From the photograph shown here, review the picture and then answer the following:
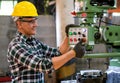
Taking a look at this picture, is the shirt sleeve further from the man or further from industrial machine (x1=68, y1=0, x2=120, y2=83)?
industrial machine (x1=68, y1=0, x2=120, y2=83)

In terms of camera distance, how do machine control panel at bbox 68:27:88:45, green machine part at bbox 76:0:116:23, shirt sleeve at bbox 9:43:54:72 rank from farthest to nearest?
green machine part at bbox 76:0:116:23
machine control panel at bbox 68:27:88:45
shirt sleeve at bbox 9:43:54:72

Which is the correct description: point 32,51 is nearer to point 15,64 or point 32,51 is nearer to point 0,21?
point 15,64

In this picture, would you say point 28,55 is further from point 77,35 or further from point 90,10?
point 90,10

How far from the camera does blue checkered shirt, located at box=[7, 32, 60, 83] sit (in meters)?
1.93

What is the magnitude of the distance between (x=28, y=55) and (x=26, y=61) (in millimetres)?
49

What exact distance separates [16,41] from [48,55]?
0.47m

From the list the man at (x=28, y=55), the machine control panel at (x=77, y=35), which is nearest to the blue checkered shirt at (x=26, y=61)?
the man at (x=28, y=55)

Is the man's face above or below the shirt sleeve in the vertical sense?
above

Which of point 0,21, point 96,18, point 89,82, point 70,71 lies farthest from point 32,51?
point 0,21

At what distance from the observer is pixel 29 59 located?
193cm

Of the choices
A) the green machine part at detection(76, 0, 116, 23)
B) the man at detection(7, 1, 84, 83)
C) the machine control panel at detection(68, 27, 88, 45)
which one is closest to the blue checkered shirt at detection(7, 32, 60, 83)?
the man at detection(7, 1, 84, 83)

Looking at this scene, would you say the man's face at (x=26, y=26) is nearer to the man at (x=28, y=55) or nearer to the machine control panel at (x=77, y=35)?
the man at (x=28, y=55)

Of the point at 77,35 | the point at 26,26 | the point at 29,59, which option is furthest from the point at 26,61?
the point at 77,35

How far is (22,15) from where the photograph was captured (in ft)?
7.11
